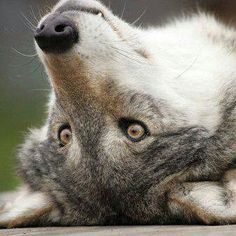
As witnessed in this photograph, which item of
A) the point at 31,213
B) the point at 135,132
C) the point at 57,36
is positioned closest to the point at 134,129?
the point at 135,132

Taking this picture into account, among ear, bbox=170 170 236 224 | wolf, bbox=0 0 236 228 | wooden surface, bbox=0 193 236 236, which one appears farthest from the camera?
wolf, bbox=0 0 236 228

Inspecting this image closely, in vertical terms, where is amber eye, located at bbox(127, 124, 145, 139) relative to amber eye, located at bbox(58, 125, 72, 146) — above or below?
below

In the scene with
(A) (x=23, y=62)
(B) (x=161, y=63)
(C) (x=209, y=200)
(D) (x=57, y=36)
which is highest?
(A) (x=23, y=62)

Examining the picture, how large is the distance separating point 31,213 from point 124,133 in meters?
0.89

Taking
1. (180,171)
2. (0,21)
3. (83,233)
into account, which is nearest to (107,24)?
(180,171)

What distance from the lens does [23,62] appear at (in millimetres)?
6055

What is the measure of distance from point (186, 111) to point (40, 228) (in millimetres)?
1260

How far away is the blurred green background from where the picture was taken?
586cm

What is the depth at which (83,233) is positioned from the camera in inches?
165

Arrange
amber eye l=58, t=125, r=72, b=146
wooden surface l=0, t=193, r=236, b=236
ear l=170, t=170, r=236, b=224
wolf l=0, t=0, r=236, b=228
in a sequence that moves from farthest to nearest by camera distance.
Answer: amber eye l=58, t=125, r=72, b=146, wolf l=0, t=0, r=236, b=228, ear l=170, t=170, r=236, b=224, wooden surface l=0, t=193, r=236, b=236

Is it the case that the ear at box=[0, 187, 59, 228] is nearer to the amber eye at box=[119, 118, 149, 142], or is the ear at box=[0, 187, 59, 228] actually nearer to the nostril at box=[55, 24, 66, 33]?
the amber eye at box=[119, 118, 149, 142]

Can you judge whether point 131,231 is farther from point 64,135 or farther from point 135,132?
point 64,135

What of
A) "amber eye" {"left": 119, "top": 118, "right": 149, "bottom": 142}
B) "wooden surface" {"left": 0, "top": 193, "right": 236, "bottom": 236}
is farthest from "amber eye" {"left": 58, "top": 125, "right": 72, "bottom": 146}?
"wooden surface" {"left": 0, "top": 193, "right": 236, "bottom": 236}

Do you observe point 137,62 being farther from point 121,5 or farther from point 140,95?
point 121,5
